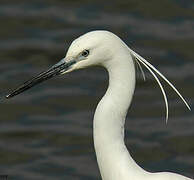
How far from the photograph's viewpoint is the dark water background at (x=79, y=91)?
8.04m

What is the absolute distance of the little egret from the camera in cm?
516

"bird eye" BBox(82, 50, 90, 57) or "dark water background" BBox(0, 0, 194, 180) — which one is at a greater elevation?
"dark water background" BBox(0, 0, 194, 180)

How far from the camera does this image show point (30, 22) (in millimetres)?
9883

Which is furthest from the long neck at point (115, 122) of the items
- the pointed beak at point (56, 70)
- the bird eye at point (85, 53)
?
the pointed beak at point (56, 70)

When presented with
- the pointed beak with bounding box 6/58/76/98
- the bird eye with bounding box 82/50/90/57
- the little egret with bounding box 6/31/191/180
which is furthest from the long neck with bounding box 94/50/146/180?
the pointed beak with bounding box 6/58/76/98

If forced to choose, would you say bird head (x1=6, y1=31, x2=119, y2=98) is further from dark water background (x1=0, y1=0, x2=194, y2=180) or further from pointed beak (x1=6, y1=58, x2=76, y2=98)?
→ dark water background (x1=0, y1=0, x2=194, y2=180)

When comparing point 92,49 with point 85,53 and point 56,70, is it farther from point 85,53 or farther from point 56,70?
point 56,70

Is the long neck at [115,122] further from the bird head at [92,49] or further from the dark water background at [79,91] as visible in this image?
the dark water background at [79,91]

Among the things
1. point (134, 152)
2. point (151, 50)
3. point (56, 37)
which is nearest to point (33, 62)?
point (56, 37)

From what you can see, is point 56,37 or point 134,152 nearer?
point 134,152

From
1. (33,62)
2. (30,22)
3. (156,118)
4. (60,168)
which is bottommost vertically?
(60,168)

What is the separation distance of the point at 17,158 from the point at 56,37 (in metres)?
2.05

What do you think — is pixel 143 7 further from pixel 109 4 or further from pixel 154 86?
pixel 154 86

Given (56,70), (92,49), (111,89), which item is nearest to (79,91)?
(56,70)
